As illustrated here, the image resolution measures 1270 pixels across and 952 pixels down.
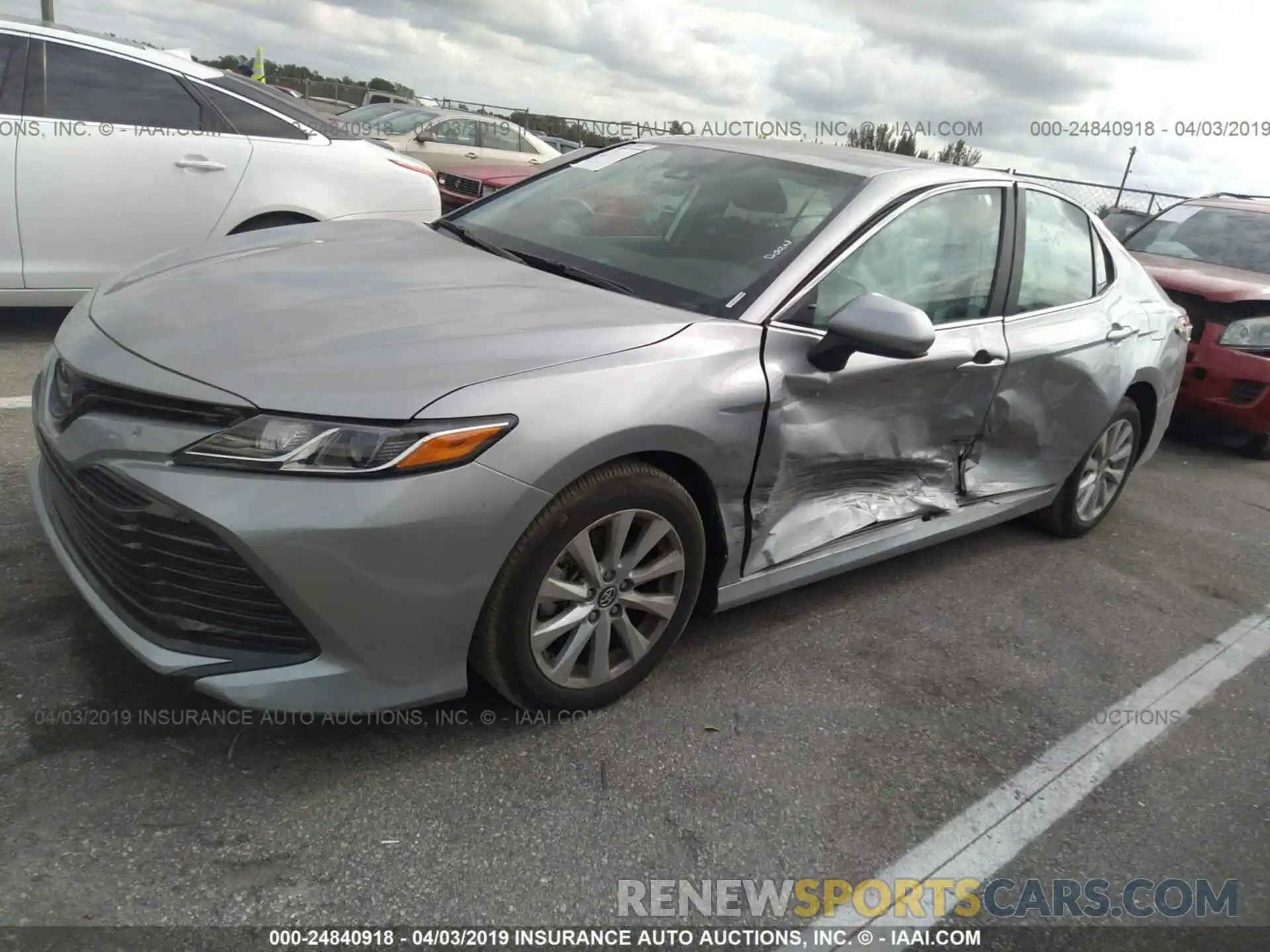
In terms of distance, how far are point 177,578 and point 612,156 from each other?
97.5 inches

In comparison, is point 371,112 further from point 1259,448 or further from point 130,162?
point 1259,448

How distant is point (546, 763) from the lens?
8.23ft

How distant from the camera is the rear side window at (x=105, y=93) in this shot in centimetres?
500

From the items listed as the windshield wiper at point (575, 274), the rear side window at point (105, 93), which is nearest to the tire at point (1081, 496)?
the windshield wiper at point (575, 274)

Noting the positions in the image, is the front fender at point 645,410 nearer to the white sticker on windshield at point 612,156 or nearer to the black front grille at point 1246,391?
the white sticker on windshield at point 612,156

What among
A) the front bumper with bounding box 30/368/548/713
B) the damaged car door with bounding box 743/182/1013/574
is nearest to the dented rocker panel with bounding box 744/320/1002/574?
the damaged car door with bounding box 743/182/1013/574

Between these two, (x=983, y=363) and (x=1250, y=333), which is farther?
(x=1250, y=333)

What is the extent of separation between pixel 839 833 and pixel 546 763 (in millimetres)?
751

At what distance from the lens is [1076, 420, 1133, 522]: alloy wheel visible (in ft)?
14.8

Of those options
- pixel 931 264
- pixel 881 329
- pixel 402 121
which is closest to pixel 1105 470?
pixel 931 264

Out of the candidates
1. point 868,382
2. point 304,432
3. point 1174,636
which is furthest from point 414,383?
point 1174,636

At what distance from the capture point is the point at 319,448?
2084 mm

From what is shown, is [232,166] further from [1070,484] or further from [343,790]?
[1070,484]

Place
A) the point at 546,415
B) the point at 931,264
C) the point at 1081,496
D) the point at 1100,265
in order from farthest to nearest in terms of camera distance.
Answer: the point at 1081,496
the point at 1100,265
the point at 931,264
the point at 546,415
